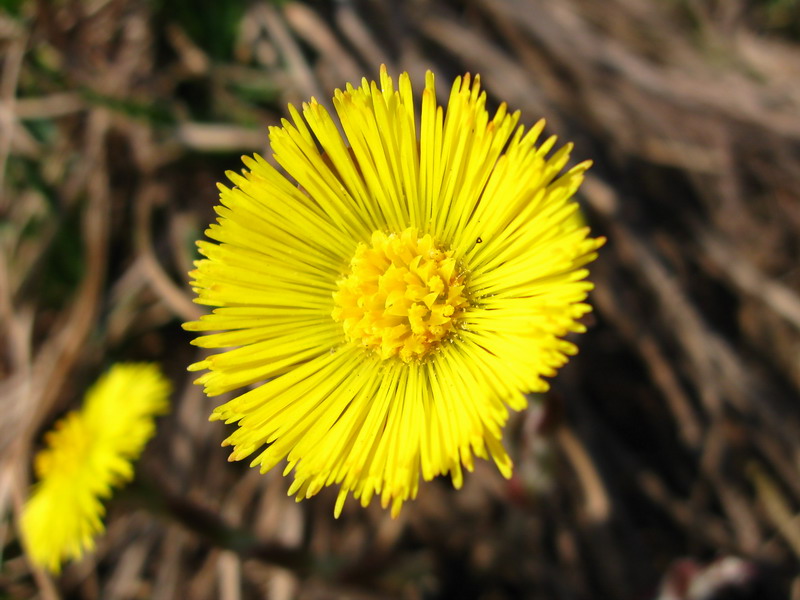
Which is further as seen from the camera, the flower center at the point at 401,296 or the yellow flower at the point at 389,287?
the flower center at the point at 401,296

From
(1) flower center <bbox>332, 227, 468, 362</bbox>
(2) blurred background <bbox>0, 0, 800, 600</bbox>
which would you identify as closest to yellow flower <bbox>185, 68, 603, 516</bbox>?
(1) flower center <bbox>332, 227, 468, 362</bbox>

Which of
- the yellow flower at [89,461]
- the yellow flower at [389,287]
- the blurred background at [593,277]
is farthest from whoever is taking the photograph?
the blurred background at [593,277]

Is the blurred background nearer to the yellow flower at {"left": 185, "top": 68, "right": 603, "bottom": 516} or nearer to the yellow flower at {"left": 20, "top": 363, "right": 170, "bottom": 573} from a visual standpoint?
the yellow flower at {"left": 20, "top": 363, "right": 170, "bottom": 573}

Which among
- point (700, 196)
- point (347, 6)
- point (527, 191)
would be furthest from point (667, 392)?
point (347, 6)

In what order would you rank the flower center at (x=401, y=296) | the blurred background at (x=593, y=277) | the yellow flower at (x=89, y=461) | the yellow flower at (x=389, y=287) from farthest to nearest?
the blurred background at (x=593, y=277) → the yellow flower at (x=89, y=461) → the flower center at (x=401, y=296) → the yellow flower at (x=389, y=287)

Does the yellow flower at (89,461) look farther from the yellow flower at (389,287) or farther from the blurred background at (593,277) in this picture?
the yellow flower at (389,287)

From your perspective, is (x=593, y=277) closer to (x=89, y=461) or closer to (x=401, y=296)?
(x=401, y=296)

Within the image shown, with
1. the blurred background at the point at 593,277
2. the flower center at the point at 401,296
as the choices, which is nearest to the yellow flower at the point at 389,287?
the flower center at the point at 401,296
